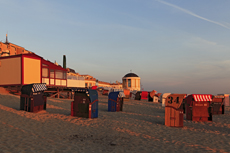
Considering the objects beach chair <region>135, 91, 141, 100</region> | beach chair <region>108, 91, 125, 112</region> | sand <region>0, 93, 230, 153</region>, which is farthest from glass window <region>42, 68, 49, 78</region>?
sand <region>0, 93, 230, 153</region>

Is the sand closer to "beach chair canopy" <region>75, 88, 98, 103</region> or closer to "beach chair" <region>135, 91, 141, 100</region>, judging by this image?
"beach chair canopy" <region>75, 88, 98, 103</region>

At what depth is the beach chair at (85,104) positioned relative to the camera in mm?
13710

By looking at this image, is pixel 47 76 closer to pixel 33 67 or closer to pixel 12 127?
pixel 33 67

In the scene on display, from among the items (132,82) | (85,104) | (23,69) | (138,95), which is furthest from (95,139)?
(132,82)

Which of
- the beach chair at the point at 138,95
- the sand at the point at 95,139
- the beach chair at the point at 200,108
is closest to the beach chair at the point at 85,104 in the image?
the sand at the point at 95,139

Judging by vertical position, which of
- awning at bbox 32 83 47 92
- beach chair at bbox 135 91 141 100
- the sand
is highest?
awning at bbox 32 83 47 92

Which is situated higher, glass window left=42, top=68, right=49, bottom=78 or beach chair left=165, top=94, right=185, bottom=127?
glass window left=42, top=68, right=49, bottom=78

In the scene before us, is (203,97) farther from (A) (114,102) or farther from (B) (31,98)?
(B) (31,98)

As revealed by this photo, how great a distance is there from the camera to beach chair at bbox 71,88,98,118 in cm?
1371

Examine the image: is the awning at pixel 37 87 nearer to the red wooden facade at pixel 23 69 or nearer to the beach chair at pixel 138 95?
the red wooden facade at pixel 23 69

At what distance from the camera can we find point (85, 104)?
1391cm

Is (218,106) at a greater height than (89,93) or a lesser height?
lesser

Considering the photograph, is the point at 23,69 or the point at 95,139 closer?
the point at 95,139

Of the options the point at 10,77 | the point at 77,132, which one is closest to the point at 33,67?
the point at 10,77
